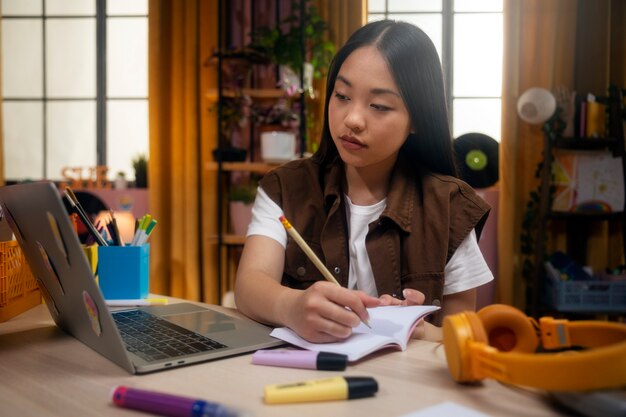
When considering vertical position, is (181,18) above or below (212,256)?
above

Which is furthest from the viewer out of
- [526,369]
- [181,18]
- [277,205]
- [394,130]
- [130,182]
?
[130,182]

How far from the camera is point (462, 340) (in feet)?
1.78

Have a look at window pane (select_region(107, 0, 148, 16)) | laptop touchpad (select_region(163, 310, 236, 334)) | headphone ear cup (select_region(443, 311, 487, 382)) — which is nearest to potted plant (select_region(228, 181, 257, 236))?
window pane (select_region(107, 0, 148, 16))

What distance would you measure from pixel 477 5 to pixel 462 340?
3.14 m

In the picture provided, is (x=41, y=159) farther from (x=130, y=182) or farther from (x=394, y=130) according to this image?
(x=394, y=130)

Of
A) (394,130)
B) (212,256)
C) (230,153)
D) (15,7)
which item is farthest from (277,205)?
(15,7)

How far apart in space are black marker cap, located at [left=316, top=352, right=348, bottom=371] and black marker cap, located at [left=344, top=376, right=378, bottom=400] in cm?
7

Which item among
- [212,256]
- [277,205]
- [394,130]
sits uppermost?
[394,130]

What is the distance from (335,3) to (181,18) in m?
0.87

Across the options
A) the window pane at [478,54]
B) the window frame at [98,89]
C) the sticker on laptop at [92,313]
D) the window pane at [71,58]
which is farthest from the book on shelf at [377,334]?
the window pane at [71,58]

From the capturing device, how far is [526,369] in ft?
1.58

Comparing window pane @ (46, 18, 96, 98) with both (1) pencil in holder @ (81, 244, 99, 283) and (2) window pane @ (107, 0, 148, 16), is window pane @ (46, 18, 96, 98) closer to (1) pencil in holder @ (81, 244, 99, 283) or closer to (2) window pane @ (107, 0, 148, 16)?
(2) window pane @ (107, 0, 148, 16)

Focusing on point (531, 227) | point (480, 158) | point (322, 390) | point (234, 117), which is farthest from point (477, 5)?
point (322, 390)

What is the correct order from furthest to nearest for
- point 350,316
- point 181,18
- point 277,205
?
1. point 181,18
2. point 277,205
3. point 350,316
